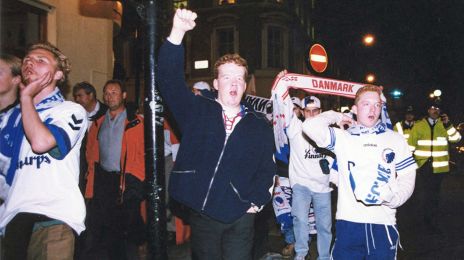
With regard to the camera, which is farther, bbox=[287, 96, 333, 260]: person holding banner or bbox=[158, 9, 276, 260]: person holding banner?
bbox=[287, 96, 333, 260]: person holding banner

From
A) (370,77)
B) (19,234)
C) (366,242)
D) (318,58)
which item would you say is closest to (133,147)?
(19,234)

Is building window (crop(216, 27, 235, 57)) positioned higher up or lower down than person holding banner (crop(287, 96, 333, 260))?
higher up

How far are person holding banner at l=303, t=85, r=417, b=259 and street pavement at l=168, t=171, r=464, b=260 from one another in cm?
241

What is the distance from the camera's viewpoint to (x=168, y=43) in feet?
9.54

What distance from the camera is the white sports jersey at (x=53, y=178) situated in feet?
8.32

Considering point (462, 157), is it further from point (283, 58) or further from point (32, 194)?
point (32, 194)

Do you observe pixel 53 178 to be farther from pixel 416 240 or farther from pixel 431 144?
pixel 431 144

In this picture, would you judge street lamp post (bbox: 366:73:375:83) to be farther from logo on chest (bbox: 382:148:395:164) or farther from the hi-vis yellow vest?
logo on chest (bbox: 382:148:395:164)

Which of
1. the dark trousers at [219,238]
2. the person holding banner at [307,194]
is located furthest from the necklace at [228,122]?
the person holding banner at [307,194]

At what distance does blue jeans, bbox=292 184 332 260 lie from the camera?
5719mm

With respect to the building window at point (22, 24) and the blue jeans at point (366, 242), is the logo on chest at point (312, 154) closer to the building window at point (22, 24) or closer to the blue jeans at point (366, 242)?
the blue jeans at point (366, 242)

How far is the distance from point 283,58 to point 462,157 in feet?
39.3

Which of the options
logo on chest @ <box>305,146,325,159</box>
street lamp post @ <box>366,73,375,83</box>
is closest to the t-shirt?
logo on chest @ <box>305,146,325,159</box>

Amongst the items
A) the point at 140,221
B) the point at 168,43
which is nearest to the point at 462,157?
the point at 140,221
